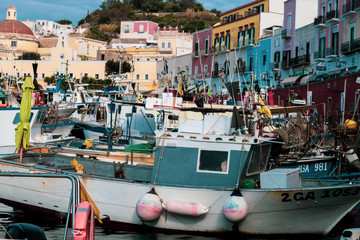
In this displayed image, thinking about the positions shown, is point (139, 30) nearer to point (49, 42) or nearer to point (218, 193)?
point (49, 42)

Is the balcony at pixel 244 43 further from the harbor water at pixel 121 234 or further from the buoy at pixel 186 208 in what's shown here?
the buoy at pixel 186 208

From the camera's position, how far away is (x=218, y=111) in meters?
19.1

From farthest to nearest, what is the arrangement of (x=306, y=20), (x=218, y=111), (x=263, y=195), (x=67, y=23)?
(x=67, y=23) → (x=306, y=20) → (x=218, y=111) → (x=263, y=195)

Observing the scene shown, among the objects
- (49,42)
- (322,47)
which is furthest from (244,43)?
(49,42)

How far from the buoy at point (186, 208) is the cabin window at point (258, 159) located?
153cm

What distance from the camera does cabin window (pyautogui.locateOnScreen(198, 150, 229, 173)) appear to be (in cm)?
1569

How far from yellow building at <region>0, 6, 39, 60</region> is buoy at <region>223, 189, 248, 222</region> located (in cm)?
9516

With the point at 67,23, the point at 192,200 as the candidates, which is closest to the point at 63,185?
the point at 192,200

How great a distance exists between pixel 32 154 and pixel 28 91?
2.31 m

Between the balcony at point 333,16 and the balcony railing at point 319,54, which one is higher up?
the balcony at point 333,16

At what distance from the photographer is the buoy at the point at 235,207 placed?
14945mm

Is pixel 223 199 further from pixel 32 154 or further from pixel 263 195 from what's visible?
pixel 32 154

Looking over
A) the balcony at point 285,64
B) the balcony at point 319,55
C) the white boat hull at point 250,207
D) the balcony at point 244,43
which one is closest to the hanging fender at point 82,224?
the white boat hull at point 250,207

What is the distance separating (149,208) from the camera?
1547cm
